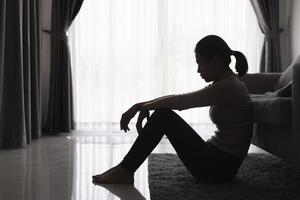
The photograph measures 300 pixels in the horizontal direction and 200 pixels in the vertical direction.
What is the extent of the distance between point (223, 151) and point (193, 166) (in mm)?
171

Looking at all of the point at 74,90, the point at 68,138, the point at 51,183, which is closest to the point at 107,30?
the point at 74,90

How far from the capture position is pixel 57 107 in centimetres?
415

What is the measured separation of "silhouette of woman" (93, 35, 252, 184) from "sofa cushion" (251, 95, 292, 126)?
0.17 metres

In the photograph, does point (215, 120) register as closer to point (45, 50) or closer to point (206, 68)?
point (206, 68)

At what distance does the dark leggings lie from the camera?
→ 5.94 ft

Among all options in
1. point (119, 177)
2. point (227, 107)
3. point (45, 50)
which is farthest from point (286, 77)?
point (45, 50)

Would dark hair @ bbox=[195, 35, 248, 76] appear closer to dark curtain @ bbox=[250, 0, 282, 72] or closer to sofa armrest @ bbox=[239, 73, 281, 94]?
sofa armrest @ bbox=[239, 73, 281, 94]

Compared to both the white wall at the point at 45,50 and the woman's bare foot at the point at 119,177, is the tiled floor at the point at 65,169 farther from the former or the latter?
the white wall at the point at 45,50

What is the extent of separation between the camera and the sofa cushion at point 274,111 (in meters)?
1.86

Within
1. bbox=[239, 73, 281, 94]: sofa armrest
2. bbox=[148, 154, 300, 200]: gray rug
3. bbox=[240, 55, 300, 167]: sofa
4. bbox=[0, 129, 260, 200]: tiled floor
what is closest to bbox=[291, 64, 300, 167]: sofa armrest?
bbox=[240, 55, 300, 167]: sofa

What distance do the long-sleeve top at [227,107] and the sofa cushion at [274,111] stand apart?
0.17 m

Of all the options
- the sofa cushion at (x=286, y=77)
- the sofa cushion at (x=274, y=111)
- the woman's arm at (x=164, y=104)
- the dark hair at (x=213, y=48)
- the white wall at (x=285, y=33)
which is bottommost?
the sofa cushion at (x=274, y=111)

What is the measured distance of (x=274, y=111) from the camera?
6.42 ft

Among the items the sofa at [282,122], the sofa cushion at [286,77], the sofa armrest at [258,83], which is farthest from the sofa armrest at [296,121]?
the sofa armrest at [258,83]
